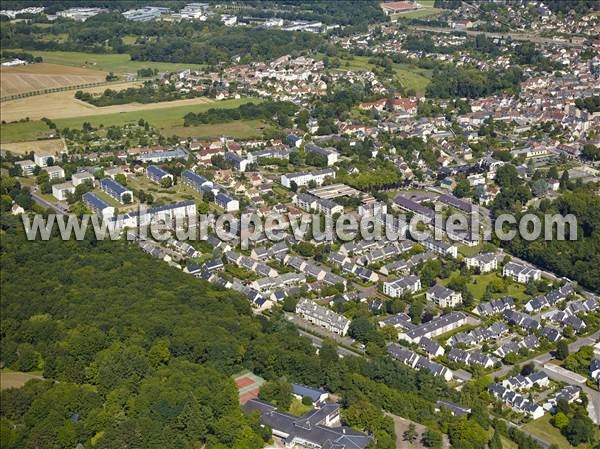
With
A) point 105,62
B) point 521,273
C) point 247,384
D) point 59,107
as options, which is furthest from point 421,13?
point 247,384

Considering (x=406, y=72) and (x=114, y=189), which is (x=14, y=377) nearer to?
(x=114, y=189)

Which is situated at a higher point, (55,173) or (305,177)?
(55,173)

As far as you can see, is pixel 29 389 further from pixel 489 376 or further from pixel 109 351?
pixel 489 376

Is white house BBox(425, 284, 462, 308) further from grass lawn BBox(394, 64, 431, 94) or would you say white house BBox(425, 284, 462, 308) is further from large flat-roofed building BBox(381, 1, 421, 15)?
large flat-roofed building BBox(381, 1, 421, 15)

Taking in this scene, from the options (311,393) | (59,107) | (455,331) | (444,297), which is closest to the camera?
(311,393)

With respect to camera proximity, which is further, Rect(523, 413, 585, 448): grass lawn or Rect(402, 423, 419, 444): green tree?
Rect(523, 413, 585, 448): grass lawn

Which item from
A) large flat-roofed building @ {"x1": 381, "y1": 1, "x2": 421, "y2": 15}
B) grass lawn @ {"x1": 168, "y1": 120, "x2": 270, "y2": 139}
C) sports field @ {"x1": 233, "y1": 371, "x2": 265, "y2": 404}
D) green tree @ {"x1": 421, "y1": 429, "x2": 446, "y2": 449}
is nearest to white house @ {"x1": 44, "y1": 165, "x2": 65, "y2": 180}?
grass lawn @ {"x1": 168, "y1": 120, "x2": 270, "y2": 139}
